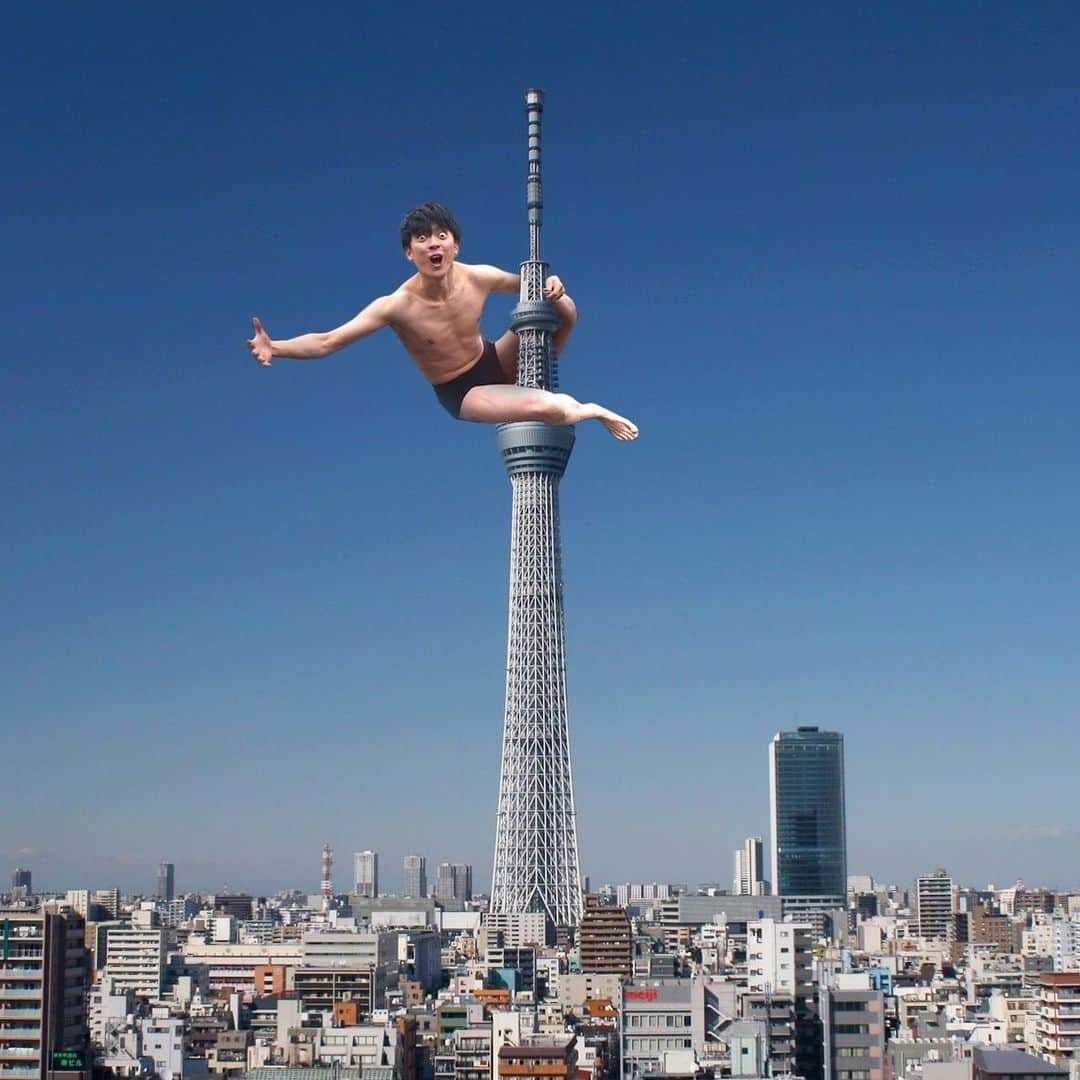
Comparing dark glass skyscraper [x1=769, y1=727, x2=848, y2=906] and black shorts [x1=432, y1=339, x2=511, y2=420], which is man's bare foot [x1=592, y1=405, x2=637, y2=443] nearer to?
black shorts [x1=432, y1=339, x2=511, y2=420]

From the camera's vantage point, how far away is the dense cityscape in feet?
55.3

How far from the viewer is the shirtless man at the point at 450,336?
4613 millimetres

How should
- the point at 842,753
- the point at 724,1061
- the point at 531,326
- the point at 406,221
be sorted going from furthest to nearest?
the point at 842,753, the point at 724,1061, the point at 531,326, the point at 406,221

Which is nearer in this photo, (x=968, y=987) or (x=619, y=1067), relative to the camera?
(x=619, y=1067)

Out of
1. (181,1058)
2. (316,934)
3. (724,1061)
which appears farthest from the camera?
(316,934)

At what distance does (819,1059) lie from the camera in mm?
19516

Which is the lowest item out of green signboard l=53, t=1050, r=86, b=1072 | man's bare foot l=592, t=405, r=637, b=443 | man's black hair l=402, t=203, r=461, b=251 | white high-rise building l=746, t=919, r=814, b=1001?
green signboard l=53, t=1050, r=86, b=1072

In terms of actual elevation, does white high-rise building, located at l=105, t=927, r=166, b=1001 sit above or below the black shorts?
below

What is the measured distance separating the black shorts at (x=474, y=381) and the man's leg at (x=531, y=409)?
0.03 meters

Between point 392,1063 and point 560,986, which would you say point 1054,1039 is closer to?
point 392,1063

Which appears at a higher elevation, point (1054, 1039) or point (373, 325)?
point (373, 325)

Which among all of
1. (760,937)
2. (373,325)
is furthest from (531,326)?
(760,937)

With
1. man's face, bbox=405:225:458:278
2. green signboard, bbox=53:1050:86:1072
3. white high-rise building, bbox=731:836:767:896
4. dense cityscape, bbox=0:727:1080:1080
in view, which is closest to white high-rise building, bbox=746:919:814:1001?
dense cityscape, bbox=0:727:1080:1080

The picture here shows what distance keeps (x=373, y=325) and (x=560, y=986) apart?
88.7 ft
